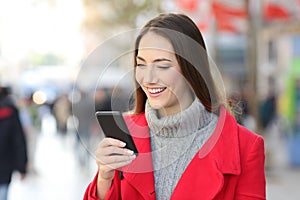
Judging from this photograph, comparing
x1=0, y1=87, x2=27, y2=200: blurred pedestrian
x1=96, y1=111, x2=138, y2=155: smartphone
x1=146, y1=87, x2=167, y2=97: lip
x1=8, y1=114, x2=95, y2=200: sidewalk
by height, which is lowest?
x1=8, y1=114, x2=95, y2=200: sidewalk

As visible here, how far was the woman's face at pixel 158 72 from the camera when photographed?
6.56 ft

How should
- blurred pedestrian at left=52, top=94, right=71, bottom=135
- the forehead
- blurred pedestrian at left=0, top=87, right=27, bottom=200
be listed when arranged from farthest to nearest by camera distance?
blurred pedestrian at left=52, top=94, right=71, bottom=135
blurred pedestrian at left=0, top=87, right=27, bottom=200
the forehead

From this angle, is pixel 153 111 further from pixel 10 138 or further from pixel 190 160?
pixel 10 138

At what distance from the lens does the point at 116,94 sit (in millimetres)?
2129

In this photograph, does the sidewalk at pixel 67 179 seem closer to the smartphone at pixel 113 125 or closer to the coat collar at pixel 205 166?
the coat collar at pixel 205 166

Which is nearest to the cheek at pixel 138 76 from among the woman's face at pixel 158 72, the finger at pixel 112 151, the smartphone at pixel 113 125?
the woman's face at pixel 158 72

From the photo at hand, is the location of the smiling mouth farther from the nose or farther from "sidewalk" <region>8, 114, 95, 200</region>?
"sidewalk" <region>8, 114, 95, 200</region>

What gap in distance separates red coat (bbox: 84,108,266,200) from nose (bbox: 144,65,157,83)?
0.22 m

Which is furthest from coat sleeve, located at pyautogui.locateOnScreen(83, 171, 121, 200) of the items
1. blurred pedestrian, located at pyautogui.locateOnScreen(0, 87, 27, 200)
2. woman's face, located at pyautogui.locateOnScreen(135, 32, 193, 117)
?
blurred pedestrian, located at pyautogui.locateOnScreen(0, 87, 27, 200)

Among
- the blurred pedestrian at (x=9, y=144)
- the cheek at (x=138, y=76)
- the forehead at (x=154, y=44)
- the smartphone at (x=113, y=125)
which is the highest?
the forehead at (x=154, y=44)

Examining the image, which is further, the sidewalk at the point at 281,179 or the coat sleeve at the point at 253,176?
the sidewalk at the point at 281,179

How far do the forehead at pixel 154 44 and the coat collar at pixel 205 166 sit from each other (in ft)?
0.92

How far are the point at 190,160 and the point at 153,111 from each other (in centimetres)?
22

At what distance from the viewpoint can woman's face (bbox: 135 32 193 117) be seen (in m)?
2.00
